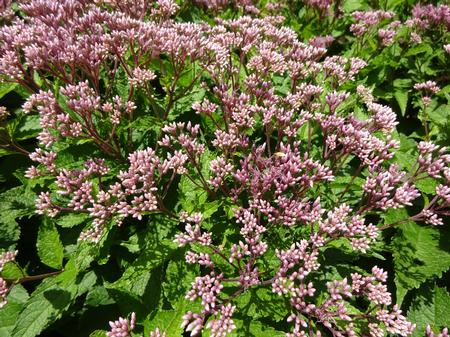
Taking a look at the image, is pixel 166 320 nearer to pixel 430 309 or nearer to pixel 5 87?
pixel 430 309

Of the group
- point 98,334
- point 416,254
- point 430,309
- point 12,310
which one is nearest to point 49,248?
point 12,310

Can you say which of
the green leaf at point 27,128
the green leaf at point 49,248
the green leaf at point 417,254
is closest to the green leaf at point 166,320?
the green leaf at point 49,248

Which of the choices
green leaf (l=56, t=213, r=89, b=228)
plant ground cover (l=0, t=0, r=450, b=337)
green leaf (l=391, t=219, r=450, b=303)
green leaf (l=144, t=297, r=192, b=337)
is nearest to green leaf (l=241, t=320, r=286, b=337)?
plant ground cover (l=0, t=0, r=450, b=337)

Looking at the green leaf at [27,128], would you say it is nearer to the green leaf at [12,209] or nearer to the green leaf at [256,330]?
the green leaf at [12,209]

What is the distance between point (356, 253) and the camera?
10.2ft

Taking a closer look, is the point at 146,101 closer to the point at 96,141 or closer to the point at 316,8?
the point at 96,141

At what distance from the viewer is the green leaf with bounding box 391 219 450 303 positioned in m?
3.04

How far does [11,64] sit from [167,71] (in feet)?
5.28

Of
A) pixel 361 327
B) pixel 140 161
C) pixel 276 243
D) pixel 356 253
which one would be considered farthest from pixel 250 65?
pixel 361 327

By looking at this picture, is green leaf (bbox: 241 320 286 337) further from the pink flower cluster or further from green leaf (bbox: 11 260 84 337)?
the pink flower cluster

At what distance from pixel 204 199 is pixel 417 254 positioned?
6.50ft

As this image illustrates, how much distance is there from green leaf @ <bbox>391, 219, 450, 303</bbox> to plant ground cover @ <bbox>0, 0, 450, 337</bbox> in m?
0.01

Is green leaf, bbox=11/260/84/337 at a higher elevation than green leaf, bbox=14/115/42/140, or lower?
lower

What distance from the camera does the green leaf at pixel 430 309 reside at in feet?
10.2
